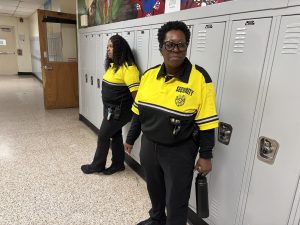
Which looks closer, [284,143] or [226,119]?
[284,143]

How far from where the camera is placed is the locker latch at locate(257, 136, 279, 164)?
1.28m

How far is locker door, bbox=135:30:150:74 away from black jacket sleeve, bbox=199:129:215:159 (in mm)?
1279

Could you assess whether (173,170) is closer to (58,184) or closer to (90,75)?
(58,184)

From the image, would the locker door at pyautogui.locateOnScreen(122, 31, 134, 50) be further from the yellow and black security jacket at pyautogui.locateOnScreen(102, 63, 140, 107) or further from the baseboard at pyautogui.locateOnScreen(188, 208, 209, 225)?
the baseboard at pyautogui.locateOnScreen(188, 208, 209, 225)

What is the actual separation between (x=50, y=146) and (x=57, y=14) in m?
3.02

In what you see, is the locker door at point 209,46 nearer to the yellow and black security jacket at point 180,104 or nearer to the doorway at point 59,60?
the yellow and black security jacket at point 180,104

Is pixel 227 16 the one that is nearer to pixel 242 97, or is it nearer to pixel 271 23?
pixel 271 23

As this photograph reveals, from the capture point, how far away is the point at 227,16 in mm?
1463

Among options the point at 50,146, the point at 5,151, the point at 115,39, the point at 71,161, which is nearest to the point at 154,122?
the point at 115,39

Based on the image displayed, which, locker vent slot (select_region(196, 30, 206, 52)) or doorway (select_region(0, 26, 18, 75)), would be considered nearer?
locker vent slot (select_region(196, 30, 206, 52))

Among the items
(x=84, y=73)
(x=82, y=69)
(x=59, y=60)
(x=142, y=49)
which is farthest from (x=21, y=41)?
(x=142, y=49)

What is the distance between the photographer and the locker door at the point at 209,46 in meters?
1.55

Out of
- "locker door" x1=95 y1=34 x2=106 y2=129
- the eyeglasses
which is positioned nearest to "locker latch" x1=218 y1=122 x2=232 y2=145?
the eyeglasses

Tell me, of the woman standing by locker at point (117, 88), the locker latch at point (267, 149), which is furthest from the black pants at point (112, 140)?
the locker latch at point (267, 149)
